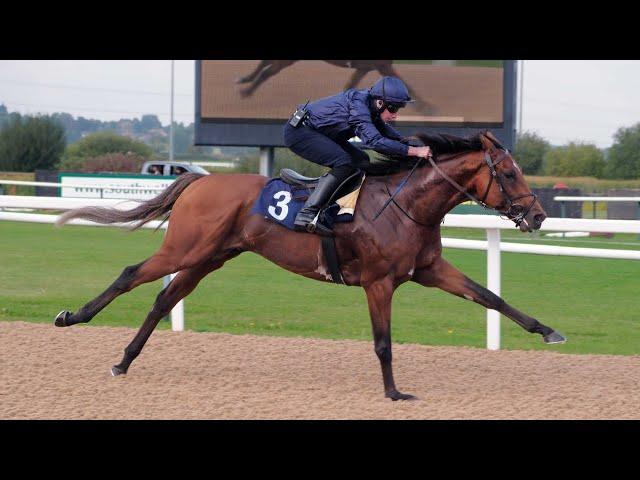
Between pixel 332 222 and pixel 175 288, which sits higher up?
pixel 332 222

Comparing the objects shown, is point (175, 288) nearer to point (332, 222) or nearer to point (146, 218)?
point (146, 218)

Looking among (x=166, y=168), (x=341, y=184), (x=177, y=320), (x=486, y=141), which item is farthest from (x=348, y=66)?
(x=166, y=168)

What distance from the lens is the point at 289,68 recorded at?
16.2 meters

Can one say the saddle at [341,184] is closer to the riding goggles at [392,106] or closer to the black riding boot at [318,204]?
the black riding boot at [318,204]

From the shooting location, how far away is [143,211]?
6.94m

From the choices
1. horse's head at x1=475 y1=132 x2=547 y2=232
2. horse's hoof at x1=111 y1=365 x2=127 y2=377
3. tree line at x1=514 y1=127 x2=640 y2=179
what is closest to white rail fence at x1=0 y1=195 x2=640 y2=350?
horse's head at x1=475 y1=132 x2=547 y2=232

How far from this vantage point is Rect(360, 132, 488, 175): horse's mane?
611cm

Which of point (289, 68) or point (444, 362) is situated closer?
point (444, 362)

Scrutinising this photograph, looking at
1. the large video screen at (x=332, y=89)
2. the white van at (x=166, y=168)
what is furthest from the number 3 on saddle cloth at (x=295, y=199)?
the white van at (x=166, y=168)

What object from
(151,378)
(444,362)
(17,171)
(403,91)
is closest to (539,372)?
(444,362)

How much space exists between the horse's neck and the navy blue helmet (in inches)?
19.7

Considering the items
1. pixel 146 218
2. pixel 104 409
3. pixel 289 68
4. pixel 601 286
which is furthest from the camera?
pixel 289 68

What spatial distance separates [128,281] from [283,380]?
3.94 ft

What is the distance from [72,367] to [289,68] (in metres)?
10.3
